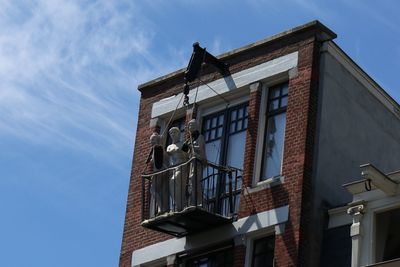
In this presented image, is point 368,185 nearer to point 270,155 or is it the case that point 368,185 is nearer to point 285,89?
point 270,155

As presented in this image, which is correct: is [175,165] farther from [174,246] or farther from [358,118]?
[358,118]

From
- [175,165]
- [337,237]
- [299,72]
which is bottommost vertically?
[337,237]

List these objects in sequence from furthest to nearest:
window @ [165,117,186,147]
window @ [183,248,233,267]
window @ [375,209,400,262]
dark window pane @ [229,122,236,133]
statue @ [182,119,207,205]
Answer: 1. window @ [165,117,186,147]
2. dark window pane @ [229,122,236,133]
3. statue @ [182,119,207,205]
4. window @ [183,248,233,267]
5. window @ [375,209,400,262]

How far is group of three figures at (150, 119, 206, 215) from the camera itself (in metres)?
27.1

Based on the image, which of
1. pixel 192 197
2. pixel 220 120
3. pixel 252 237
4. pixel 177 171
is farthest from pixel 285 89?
pixel 252 237

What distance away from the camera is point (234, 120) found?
2884 cm

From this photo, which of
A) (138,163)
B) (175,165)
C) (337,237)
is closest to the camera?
(337,237)

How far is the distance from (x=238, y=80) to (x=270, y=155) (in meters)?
2.15

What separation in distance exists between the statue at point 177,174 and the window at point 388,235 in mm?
4289

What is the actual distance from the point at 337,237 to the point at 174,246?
3.81 metres

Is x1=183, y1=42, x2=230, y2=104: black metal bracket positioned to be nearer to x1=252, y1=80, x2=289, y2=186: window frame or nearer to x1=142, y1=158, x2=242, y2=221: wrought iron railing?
x1=252, y1=80, x2=289, y2=186: window frame

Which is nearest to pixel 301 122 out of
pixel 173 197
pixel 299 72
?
pixel 299 72

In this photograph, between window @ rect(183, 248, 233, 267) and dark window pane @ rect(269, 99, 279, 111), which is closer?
window @ rect(183, 248, 233, 267)

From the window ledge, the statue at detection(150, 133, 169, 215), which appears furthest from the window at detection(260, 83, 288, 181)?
the statue at detection(150, 133, 169, 215)
